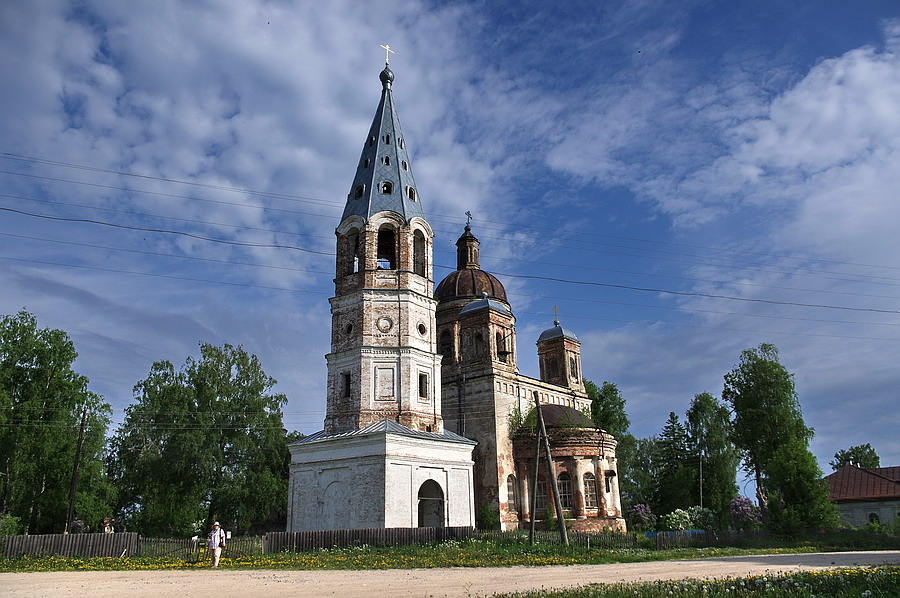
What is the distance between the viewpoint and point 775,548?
28109 millimetres

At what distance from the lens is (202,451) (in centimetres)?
3806

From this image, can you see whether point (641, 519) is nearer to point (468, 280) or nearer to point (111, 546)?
point (468, 280)

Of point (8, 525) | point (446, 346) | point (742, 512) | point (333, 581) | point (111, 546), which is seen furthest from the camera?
point (742, 512)

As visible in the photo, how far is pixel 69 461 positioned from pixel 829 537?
37030mm

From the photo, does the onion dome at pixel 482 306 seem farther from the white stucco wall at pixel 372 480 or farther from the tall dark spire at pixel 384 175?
the white stucco wall at pixel 372 480

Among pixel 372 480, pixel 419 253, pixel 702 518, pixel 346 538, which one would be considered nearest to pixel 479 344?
pixel 419 253

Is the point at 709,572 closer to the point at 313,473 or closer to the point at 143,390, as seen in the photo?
the point at 313,473

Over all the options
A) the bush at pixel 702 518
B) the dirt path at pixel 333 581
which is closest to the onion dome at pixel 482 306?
the bush at pixel 702 518

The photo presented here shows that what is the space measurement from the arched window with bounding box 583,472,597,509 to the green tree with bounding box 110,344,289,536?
17.7 meters

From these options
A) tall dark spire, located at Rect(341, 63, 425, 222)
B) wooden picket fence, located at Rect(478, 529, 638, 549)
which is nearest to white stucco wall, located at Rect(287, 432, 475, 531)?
wooden picket fence, located at Rect(478, 529, 638, 549)

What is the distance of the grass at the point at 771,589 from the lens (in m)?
9.93

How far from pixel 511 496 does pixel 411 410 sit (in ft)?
34.5

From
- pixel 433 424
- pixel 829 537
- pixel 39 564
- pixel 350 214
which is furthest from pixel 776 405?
pixel 39 564

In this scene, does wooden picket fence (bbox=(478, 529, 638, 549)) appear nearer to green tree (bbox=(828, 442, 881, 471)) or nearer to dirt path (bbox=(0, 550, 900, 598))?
dirt path (bbox=(0, 550, 900, 598))
